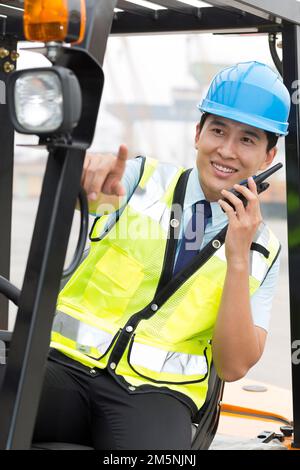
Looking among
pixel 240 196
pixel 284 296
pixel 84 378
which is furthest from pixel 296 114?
pixel 284 296

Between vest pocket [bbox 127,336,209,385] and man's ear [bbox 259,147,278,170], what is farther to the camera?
man's ear [bbox 259,147,278,170]

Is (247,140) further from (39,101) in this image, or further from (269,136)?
(39,101)

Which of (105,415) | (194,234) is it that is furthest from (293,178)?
(105,415)

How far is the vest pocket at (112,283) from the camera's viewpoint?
2.39 m

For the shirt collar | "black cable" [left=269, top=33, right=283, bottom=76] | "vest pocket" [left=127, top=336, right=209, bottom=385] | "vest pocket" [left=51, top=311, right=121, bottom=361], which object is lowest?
"vest pocket" [left=127, top=336, right=209, bottom=385]

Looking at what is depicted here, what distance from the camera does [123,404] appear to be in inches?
88.7

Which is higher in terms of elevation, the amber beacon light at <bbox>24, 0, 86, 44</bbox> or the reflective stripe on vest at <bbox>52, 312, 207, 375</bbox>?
the amber beacon light at <bbox>24, 0, 86, 44</bbox>

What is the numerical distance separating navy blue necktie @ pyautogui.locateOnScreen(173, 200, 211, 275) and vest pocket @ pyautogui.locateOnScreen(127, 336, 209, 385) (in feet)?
0.74

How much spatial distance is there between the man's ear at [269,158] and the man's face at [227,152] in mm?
49

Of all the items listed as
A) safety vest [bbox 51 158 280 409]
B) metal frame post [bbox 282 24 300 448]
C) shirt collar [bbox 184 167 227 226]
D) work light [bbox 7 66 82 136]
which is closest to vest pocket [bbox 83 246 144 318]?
safety vest [bbox 51 158 280 409]

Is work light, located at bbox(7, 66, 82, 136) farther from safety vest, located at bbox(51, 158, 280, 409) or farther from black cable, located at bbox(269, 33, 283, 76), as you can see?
→ black cable, located at bbox(269, 33, 283, 76)

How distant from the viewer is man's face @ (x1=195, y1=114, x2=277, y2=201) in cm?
246

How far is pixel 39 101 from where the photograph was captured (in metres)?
1.55
